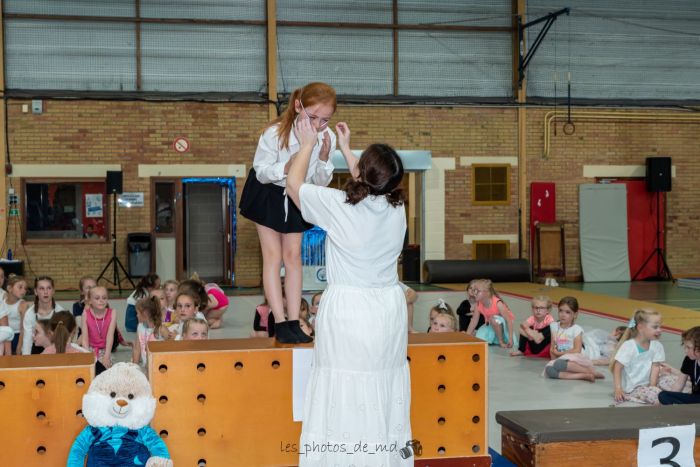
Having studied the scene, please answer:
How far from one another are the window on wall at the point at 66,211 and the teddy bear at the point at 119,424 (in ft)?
41.7

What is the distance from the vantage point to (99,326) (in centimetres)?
780

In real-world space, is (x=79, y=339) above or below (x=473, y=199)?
below

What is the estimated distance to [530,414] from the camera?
3.95m

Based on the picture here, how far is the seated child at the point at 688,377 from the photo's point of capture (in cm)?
565

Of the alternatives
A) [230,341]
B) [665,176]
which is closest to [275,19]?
[665,176]

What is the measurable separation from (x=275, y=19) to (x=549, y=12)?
5.54 metres

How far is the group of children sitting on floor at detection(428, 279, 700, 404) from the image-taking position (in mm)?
6020

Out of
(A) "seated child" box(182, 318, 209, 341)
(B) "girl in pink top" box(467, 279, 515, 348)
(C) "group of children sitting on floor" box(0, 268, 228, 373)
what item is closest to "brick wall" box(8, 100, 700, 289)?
(C) "group of children sitting on floor" box(0, 268, 228, 373)

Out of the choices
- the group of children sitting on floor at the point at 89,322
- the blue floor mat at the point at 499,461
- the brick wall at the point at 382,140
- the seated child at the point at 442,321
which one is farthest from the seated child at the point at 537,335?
the brick wall at the point at 382,140

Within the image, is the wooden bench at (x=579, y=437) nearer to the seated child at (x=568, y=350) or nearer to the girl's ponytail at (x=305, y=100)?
the girl's ponytail at (x=305, y=100)

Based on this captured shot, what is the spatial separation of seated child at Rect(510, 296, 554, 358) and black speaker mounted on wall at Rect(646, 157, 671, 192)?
9.56m

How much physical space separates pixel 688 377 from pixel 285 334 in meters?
3.45

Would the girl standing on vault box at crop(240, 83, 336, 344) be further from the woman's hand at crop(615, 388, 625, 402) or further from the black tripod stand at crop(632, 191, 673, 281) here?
the black tripod stand at crop(632, 191, 673, 281)

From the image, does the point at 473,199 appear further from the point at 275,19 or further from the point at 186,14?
the point at 186,14
